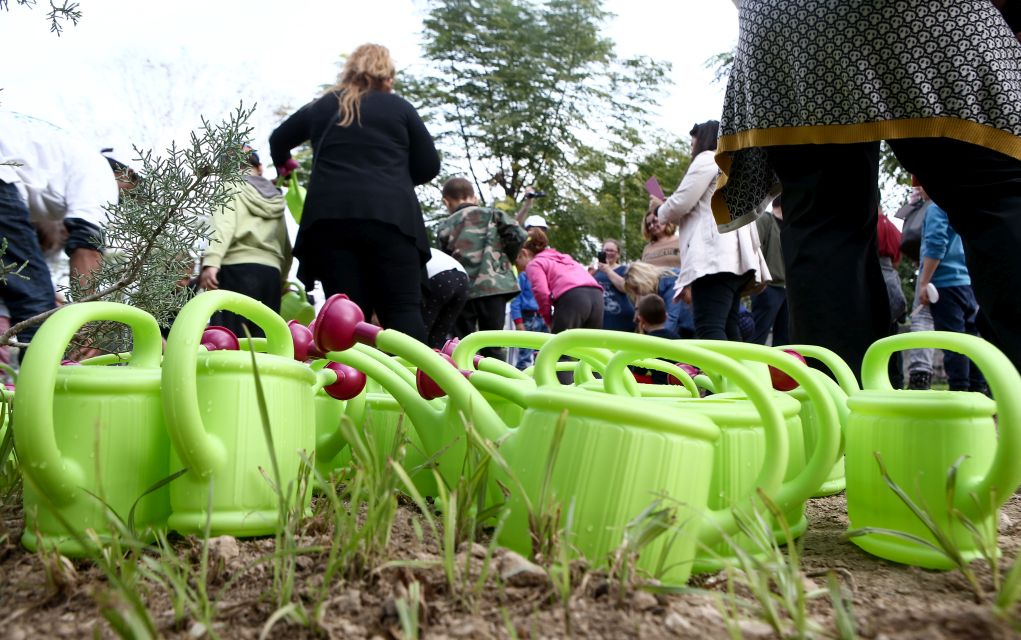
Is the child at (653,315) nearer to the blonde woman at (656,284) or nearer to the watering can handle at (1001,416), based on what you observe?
the blonde woman at (656,284)

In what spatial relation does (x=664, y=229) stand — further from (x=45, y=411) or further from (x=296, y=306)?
(x=45, y=411)

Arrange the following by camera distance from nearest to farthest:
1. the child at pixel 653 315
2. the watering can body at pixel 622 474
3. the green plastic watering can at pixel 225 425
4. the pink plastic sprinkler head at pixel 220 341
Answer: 1. the watering can body at pixel 622 474
2. the green plastic watering can at pixel 225 425
3. the pink plastic sprinkler head at pixel 220 341
4. the child at pixel 653 315

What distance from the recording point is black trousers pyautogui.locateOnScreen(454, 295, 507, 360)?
4910mm

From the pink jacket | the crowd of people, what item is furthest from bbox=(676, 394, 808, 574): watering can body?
the pink jacket

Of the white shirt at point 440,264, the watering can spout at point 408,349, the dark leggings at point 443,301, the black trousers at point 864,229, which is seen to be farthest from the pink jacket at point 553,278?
the watering can spout at point 408,349

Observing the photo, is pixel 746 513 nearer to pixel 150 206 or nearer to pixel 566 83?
pixel 150 206

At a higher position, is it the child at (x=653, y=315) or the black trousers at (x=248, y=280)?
the black trousers at (x=248, y=280)

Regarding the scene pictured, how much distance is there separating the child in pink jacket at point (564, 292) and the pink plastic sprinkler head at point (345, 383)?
4570mm

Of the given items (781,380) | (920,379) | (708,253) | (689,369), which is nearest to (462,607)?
(781,380)

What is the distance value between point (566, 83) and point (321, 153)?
18.0 m

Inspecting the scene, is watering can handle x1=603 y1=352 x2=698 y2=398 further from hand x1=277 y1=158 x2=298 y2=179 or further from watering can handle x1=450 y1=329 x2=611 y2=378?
hand x1=277 y1=158 x2=298 y2=179

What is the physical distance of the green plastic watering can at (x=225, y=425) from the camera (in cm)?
97

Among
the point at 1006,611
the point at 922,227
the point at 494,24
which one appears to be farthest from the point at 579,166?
the point at 1006,611

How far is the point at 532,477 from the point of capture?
3.03 ft
